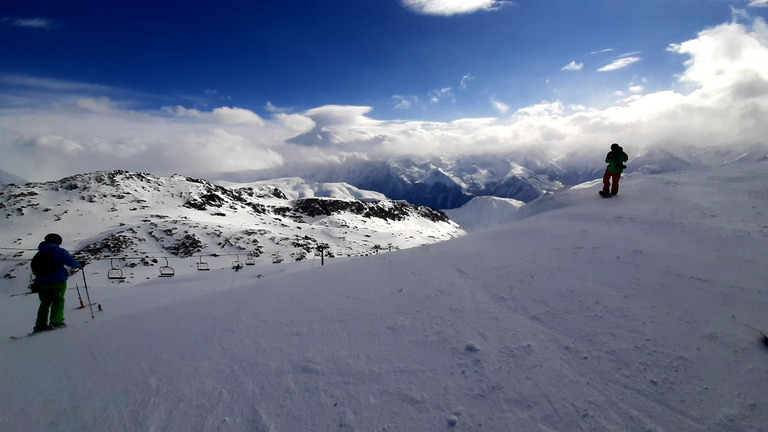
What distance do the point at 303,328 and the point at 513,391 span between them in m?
3.44

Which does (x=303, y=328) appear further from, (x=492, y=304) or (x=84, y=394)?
(x=492, y=304)

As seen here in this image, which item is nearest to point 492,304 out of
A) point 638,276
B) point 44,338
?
point 638,276

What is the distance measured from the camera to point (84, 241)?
206 feet

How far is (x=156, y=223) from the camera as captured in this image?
2918 inches

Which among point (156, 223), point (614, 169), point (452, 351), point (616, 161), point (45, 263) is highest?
point (616, 161)

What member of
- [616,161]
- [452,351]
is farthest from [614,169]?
[452,351]

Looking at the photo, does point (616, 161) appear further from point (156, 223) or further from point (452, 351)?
point (156, 223)

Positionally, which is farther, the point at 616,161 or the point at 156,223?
the point at 156,223

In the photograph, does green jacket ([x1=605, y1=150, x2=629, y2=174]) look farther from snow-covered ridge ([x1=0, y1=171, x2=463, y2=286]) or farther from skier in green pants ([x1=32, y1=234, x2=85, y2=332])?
snow-covered ridge ([x1=0, y1=171, x2=463, y2=286])

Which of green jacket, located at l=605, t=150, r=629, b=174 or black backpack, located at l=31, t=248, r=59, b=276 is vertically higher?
green jacket, located at l=605, t=150, r=629, b=174

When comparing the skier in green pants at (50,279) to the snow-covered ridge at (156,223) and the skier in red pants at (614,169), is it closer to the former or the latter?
the skier in red pants at (614,169)

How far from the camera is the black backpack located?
734 centimetres

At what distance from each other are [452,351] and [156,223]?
8836cm

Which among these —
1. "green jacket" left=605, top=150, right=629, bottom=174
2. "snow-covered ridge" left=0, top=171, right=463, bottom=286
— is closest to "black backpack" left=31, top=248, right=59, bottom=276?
"green jacket" left=605, top=150, right=629, bottom=174
